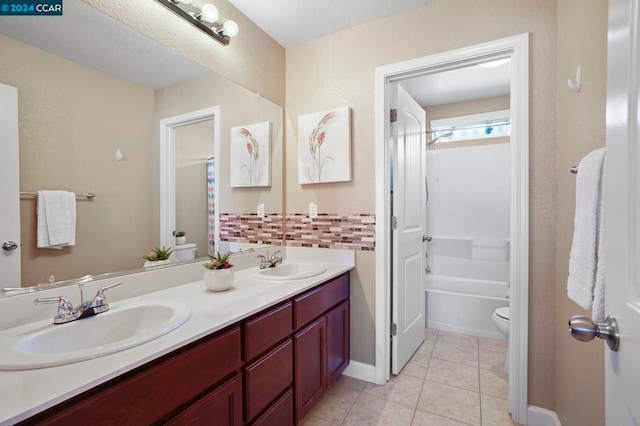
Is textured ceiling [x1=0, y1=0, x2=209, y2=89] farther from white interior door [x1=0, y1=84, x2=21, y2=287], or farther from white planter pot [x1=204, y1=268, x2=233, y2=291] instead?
white planter pot [x1=204, y1=268, x2=233, y2=291]

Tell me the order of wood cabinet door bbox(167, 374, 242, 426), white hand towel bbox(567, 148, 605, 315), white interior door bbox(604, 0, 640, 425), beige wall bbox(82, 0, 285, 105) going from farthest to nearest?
beige wall bbox(82, 0, 285, 105) → wood cabinet door bbox(167, 374, 242, 426) → white hand towel bbox(567, 148, 605, 315) → white interior door bbox(604, 0, 640, 425)

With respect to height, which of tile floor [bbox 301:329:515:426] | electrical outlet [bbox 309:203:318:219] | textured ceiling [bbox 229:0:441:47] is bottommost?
tile floor [bbox 301:329:515:426]

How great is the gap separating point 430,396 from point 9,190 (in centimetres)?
230

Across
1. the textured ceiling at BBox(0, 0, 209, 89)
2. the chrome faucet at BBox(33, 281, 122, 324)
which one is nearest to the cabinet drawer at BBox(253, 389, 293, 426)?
the chrome faucet at BBox(33, 281, 122, 324)

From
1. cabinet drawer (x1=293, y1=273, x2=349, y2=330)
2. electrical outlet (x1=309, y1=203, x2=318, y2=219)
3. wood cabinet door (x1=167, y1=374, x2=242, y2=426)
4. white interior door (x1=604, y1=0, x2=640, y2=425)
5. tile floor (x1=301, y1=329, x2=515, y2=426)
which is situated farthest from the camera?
electrical outlet (x1=309, y1=203, x2=318, y2=219)

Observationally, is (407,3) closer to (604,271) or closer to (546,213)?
(546,213)

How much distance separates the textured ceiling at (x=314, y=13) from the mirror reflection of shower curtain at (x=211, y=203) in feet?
3.33

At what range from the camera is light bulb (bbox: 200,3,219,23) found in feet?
5.24

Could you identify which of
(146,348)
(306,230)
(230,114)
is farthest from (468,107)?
(146,348)

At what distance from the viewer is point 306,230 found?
2277 mm

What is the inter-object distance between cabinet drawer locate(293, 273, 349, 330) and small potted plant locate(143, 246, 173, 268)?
0.68 m

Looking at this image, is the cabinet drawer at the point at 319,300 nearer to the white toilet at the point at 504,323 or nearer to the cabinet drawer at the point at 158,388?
the cabinet drawer at the point at 158,388

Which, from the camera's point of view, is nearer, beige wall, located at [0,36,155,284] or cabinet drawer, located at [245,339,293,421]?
beige wall, located at [0,36,155,284]

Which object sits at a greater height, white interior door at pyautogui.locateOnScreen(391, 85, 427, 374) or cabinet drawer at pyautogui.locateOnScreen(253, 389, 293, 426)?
white interior door at pyautogui.locateOnScreen(391, 85, 427, 374)
